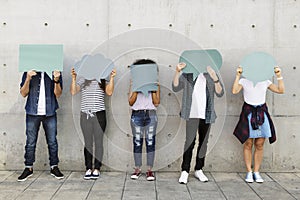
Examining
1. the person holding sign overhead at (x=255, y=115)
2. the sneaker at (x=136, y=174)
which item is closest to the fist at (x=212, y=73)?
the person holding sign overhead at (x=255, y=115)

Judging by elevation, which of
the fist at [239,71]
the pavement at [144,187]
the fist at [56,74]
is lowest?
the pavement at [144,187]

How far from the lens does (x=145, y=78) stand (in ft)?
12.2

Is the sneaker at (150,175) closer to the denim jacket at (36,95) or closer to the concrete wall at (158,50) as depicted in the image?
the concrete wall at (158,50)

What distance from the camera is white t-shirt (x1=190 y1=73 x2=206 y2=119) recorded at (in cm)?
373

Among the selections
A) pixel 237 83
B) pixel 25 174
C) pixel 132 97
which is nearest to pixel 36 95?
pixel 25 174

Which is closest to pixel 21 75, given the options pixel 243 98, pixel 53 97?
pixel 53 97

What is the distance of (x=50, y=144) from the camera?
12.5ft

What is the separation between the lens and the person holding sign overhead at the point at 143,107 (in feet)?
12.2

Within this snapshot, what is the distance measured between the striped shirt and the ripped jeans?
359 millimetres

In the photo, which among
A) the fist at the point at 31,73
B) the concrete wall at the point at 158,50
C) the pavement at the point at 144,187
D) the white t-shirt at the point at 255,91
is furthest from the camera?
the concrete wall at the point at 158,50

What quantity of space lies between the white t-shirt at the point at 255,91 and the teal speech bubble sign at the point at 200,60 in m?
0.33

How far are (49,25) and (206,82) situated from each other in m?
1.73

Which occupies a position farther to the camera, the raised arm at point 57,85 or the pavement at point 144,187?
the raised arm at point 57,85

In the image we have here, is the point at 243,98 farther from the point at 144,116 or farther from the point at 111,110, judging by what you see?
the point at 111,110
